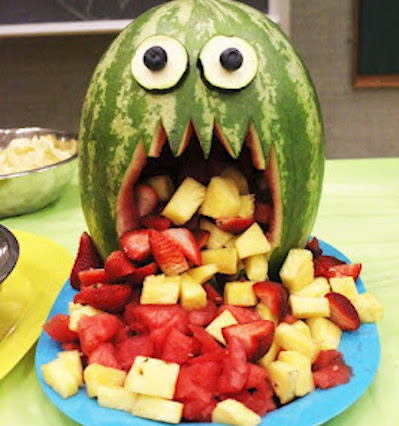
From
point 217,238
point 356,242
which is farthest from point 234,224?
point 356,242

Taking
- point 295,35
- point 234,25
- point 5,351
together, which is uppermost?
point 234,25

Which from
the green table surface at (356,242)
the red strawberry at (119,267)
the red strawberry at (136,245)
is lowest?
the green table surface at (356,242)

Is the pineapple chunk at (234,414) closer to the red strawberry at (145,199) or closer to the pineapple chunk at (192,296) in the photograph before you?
the pineapple chunk at (192,296)

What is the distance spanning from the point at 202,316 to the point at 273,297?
0.28 ft

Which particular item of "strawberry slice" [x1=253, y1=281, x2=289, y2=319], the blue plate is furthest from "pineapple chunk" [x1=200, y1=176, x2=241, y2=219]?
the blue plate

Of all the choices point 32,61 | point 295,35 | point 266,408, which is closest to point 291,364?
point 266,408

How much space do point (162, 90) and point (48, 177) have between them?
0.54 metres

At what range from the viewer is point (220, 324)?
681 millimetres

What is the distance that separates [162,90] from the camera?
73 cm

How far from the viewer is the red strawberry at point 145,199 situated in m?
0.81

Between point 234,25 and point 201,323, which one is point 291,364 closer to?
point 201,323

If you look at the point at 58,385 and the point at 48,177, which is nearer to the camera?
the point at 58,385

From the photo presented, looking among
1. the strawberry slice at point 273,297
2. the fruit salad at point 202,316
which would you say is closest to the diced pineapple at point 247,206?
the fruit salad at point 202,316

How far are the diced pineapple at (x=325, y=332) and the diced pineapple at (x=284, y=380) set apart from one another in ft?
0.28
